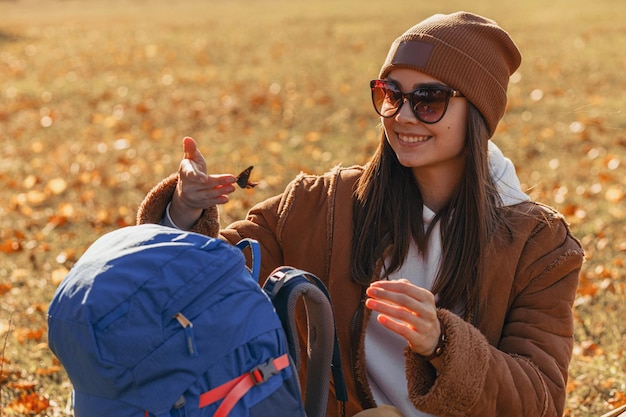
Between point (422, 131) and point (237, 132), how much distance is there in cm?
574

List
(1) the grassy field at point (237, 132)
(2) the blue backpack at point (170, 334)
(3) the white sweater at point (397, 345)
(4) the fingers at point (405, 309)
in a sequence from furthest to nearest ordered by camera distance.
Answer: (1) the grassy field at point (237, 132), (3) the white sweater at point (397, 345), (4) the fingers at point (405, 309), (2) the blue backpack at point (170, 334)

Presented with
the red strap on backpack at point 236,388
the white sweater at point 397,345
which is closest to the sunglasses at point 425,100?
the white sweater at point 397,345

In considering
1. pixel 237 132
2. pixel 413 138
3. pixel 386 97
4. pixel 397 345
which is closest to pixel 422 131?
pixel 413 138

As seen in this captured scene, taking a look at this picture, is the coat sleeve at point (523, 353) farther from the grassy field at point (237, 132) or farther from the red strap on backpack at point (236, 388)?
the grassy field at point (237, 132)

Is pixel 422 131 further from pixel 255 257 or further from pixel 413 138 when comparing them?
pixel 255 257

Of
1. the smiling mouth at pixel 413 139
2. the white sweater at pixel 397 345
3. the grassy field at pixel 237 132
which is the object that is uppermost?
the smiling mouth at pixel 413 139

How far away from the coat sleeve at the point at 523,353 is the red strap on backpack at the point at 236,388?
0.39 m

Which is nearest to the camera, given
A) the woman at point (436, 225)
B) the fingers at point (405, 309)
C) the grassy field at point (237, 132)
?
the fingers at point (405, 309)

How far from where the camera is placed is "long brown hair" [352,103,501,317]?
250cm

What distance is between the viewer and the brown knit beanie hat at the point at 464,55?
246 centimetres

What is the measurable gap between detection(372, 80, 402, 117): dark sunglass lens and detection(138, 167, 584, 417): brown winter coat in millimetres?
285

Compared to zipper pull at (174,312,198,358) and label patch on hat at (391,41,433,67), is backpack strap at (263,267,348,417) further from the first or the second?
label patch on hat at (391,41,433,67)

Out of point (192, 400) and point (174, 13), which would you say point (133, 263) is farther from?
point (174, 13)

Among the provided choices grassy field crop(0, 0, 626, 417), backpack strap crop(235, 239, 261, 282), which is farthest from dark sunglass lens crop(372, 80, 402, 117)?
grassy field crop(0, 0, 626, 417)
